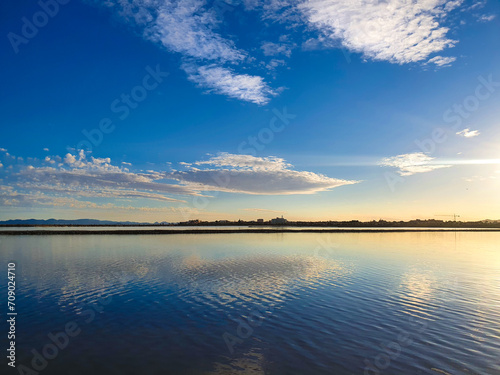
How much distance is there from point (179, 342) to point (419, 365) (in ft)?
27.2

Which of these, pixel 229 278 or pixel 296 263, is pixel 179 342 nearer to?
pixel 229 278

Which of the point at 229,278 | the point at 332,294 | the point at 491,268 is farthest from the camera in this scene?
the point at 491,268

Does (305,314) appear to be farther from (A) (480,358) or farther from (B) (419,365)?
(A) (480,358)

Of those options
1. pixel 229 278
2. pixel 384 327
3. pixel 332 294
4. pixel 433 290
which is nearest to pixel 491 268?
pixel 433 290

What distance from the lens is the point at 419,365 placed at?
938cm

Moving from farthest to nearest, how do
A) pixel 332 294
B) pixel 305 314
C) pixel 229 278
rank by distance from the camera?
pixel 229 278
pixel 332 294
pixel 305 314

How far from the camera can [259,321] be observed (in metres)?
13.3

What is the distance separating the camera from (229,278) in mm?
22469

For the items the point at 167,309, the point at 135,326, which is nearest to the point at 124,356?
the point at 135,326

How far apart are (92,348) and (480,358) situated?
13532 millimetres

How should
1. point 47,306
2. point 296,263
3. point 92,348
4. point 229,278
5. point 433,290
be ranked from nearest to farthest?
point 92,348, point 47,306, point 433,290, point 229,278, point 296,263

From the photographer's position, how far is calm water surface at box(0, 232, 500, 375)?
9445mm

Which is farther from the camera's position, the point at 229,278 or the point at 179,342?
the point at 229,278

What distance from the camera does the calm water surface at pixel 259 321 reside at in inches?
372
